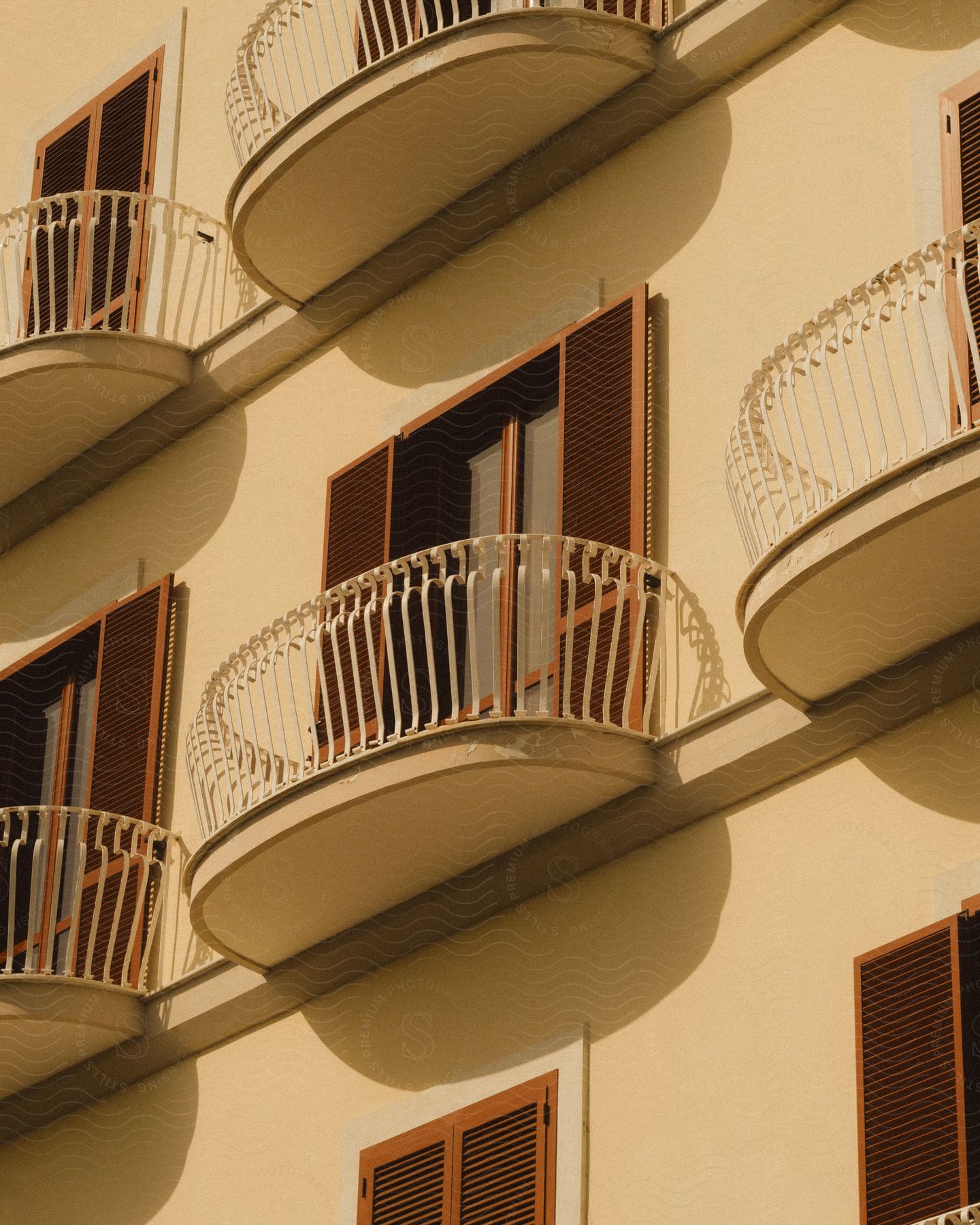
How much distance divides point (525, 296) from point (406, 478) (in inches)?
43.6

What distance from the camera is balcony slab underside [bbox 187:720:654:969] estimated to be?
1170cm

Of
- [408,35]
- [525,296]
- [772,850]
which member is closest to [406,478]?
[525,296]

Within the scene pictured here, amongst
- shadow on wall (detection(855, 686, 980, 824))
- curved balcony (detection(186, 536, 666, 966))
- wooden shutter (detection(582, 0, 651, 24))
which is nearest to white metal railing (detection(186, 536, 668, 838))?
curved balcony (detection(186, 536, 666, 966))

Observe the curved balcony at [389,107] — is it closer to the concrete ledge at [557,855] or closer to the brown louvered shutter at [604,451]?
the brown louvered shutter at [604,451]

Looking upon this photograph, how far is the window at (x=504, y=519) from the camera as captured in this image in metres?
12.2

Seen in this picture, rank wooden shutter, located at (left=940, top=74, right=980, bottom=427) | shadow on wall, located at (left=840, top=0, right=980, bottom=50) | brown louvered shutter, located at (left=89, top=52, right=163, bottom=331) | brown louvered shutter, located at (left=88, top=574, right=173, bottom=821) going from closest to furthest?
1. wooden shutter, located at (left=940, top=74, right=980, bottom=427)
2. shadow on wall, located at (left=840, top=0, right=980, bottom=50)
3. brown louvered shutter, located at (left=88, top=574, right=173, bottom=821)
4. brown louvered shutter, located at (left=89, top=52, right=163, bottom=331)

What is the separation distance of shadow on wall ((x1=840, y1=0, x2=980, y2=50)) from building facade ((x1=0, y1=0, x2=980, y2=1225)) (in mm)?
22

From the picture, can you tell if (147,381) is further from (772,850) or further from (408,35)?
(772,850)

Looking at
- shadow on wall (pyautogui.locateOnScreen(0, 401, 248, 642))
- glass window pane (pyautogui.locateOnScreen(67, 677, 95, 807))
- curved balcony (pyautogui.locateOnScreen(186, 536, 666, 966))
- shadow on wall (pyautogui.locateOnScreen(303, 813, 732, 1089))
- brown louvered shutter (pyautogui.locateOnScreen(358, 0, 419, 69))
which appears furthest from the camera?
shadow on wall (pyautogui.locateOnScreen(0, 401, 248, 642))

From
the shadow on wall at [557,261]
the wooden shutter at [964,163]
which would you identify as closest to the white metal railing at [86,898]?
the shadow on wall at [557,261]

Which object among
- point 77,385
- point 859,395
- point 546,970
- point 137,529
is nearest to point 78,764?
point 137,529

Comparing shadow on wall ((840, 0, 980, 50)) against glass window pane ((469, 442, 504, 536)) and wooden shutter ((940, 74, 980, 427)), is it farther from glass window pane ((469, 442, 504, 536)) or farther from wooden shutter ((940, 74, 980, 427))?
glass window pane ((469, 442, 504, 536))

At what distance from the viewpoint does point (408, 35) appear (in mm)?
14094

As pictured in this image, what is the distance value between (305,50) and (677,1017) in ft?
22.4
